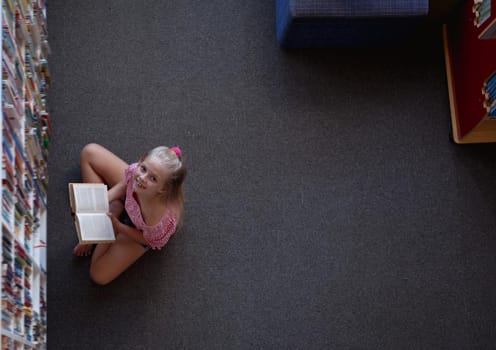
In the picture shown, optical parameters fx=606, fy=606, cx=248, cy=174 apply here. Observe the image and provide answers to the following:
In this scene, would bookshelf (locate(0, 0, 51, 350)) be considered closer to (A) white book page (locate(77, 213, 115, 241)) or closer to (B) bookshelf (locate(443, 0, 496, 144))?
(A) white book page (locate(77, 213, 115, 241))

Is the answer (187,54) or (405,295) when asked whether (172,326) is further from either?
(187,54)

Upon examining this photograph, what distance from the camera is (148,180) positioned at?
1859mm

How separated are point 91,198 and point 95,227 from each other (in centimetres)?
10

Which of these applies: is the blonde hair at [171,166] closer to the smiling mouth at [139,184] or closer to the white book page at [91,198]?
the smiling mouth at [139,184]

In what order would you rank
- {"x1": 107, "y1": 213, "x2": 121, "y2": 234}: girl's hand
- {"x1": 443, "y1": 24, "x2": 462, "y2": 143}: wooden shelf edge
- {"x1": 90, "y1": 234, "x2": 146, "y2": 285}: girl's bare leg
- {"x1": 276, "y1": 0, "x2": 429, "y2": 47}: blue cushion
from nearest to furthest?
{"x1": 107, "y1": 213, "x2": 121, "y2": 234}: girl's hand < {"x1": 90, "y1": 234, "x2": 146, "y2": 285}: girl's bare leg < {"x1": 276, "y1": 0, "x2": 429, "y2": 47}: blue cushion < {"x1": 443, "y1": 24, "x2": 462, "y2": 143}: wooden shelf edge

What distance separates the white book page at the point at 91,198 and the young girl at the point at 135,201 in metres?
0.08

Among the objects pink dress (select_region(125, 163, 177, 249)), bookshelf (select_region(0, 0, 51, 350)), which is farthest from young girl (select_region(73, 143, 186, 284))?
bookshelf (select_region(0, 0, 51, 350))

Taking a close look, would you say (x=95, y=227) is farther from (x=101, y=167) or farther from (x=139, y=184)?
(x=101, y=167)

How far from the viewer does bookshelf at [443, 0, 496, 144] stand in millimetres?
2291

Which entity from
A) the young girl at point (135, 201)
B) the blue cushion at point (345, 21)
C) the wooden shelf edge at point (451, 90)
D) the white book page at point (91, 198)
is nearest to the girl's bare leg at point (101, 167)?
the young girl at point (135, 201)

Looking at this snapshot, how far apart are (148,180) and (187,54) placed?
84cm

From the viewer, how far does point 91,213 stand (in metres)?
1.92

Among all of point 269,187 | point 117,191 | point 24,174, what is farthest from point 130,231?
point 269,187

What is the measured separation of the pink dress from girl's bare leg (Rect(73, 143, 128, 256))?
14 cm
